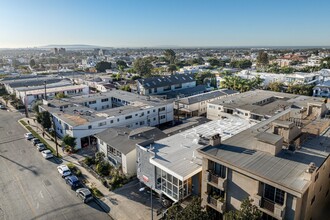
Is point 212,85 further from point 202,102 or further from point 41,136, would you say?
point 41,136

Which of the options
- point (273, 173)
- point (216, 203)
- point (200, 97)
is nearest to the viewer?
point (273, 173)

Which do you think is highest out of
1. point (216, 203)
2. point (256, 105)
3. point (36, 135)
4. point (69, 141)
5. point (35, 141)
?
point (256, 105)

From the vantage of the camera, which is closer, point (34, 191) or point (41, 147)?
point (34, 191)

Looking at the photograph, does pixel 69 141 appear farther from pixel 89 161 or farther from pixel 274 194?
pixel 274 194

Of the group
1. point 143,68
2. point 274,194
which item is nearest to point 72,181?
point 274,194

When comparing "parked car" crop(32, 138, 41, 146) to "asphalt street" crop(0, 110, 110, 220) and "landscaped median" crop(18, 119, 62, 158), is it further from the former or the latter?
"landscaped median" crop(18, 119, 62, 158)

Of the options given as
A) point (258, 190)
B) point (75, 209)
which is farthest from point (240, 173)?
point (75, 209)

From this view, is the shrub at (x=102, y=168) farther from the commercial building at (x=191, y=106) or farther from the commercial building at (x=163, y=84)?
the commercial building at (x=163, y=84)
